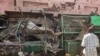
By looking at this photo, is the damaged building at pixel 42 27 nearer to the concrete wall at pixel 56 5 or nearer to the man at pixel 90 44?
the concrete wall at pixel 56 5

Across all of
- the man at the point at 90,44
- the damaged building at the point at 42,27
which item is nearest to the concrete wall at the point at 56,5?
the damaged building at the point at 42,27

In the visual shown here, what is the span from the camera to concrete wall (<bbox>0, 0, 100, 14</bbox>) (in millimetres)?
10898

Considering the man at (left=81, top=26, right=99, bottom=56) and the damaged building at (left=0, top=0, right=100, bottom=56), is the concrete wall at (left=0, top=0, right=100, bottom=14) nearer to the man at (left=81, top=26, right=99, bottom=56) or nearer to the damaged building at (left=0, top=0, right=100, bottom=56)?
the damaged building at (left=0, top=0, right=100, bottom=56)

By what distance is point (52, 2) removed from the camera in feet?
37.6

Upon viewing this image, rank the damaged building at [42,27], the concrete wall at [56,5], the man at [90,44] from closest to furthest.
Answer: the man at [90,44], the damaged building at [42,27], the concrete wall at [56,5]

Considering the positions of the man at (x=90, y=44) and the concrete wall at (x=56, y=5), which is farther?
the concrete wall at (x=56, y=5)

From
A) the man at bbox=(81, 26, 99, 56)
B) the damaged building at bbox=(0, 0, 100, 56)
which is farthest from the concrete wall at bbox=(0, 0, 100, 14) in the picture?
the man at bbox=(81, 26, 99, 56)

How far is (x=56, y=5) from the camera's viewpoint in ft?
37.8

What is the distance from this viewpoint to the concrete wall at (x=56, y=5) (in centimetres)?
1090

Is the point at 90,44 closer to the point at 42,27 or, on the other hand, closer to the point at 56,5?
the point at 42,27

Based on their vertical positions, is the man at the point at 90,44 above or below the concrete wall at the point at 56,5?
below

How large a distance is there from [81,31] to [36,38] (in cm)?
178

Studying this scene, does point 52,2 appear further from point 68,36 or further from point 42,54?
point 42,54

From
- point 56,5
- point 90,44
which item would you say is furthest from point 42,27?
point 90,44
